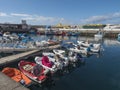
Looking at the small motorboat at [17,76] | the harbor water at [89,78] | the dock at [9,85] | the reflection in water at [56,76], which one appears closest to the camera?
the dock at [9,85]

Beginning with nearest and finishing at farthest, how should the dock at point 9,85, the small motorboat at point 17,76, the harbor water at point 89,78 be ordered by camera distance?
the dock at point 9,85
the small motorboat at point 17,76
the harbor water at point 89,78

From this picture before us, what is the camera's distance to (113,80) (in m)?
19.2

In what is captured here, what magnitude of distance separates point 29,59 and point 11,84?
16.1 m

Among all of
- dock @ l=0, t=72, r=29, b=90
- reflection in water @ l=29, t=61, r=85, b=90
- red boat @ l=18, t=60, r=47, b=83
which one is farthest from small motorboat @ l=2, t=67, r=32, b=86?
dock @ l=0, t=72, r=29, b=90

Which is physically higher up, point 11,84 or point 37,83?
point 11,84

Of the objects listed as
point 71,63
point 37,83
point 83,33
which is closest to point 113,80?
point 71,63

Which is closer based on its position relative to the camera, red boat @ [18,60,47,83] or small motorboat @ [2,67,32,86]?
small motorboat @ [2,67,32,86]

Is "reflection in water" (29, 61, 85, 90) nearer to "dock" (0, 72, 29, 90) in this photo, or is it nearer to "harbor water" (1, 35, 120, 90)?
"harbor water" (1, 35, 120, 90)

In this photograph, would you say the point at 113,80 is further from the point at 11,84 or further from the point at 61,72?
the point at 11,84

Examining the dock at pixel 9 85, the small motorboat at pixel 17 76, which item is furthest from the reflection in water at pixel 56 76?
the dock at pixel 9 85

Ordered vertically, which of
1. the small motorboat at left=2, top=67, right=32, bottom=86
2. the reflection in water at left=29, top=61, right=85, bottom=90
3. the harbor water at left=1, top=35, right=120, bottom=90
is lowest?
the harbor water at left=1, top=35, right=120, bottom=90

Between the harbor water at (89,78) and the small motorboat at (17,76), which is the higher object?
the small motorboat at (17,76)

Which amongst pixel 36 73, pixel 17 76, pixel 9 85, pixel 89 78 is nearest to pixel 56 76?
pixel 36 73

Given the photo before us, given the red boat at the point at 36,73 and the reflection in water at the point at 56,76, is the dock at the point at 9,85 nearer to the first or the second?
the reflection in water at the point at 56,76
